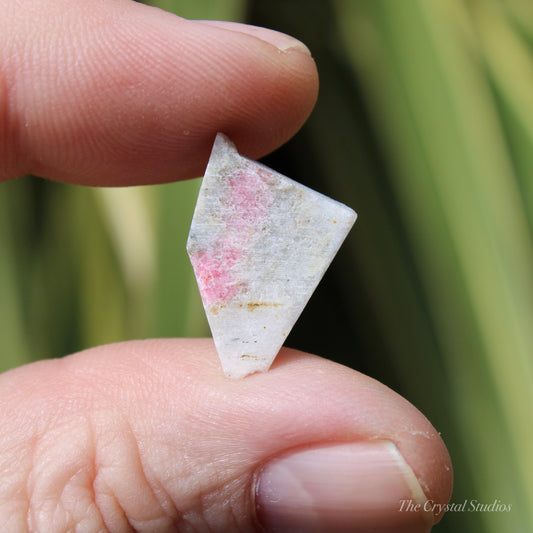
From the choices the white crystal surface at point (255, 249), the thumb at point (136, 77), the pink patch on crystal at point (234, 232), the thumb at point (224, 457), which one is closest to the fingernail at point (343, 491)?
the thumb at point (224, 457)

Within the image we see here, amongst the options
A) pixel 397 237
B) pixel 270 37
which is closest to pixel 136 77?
pixel 270 37

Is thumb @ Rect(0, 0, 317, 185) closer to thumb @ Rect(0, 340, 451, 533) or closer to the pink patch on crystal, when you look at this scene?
the pink patch on crystal

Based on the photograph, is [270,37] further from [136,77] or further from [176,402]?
[176,402]

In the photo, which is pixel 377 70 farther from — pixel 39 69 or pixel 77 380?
pixel 77 380

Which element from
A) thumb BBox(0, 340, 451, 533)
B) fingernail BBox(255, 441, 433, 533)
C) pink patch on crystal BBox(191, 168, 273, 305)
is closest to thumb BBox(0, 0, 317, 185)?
pink patch on crystal BBox(191, 168, 273, 305)

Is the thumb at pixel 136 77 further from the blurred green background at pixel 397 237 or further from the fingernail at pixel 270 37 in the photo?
the blurred green background at pixel 397 237

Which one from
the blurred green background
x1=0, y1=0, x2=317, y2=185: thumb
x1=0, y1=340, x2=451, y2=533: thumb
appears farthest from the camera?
the blurred green background

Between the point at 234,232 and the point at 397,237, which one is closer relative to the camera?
the point at 234,232
